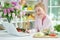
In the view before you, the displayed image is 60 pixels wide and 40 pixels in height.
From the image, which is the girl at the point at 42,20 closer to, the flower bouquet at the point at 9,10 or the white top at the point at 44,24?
the white top at the point at 44,24

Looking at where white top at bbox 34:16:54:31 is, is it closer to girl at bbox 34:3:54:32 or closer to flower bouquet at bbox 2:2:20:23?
girl at bbox 34:3:54:32

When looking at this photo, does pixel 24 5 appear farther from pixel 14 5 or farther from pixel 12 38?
pixel 12 38

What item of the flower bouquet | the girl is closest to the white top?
the girl

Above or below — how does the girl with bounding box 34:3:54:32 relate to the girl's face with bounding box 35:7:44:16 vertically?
below

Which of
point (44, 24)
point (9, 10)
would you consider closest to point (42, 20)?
point (44, 24)

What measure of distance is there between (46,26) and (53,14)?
2690mm

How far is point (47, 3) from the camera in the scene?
450cm

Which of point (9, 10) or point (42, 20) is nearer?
point (9, 10)

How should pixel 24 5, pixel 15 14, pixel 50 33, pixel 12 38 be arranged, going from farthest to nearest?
pixel 24 5, pixel 15 14, pixel 50 33, pixel 12 38

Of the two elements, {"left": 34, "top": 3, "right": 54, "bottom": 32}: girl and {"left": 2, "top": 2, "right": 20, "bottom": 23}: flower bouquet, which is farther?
{"left": 34, "top": 3, "right": 54, "bottom": 32}: girl

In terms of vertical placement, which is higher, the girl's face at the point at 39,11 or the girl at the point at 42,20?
the girl's face at the point at 39,11

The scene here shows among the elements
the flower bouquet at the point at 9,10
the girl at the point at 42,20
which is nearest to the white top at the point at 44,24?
the girl at the point at 42,20

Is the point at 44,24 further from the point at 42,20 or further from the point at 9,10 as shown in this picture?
the point at 9,10

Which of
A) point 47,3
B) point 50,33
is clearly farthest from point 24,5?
point 50,33
